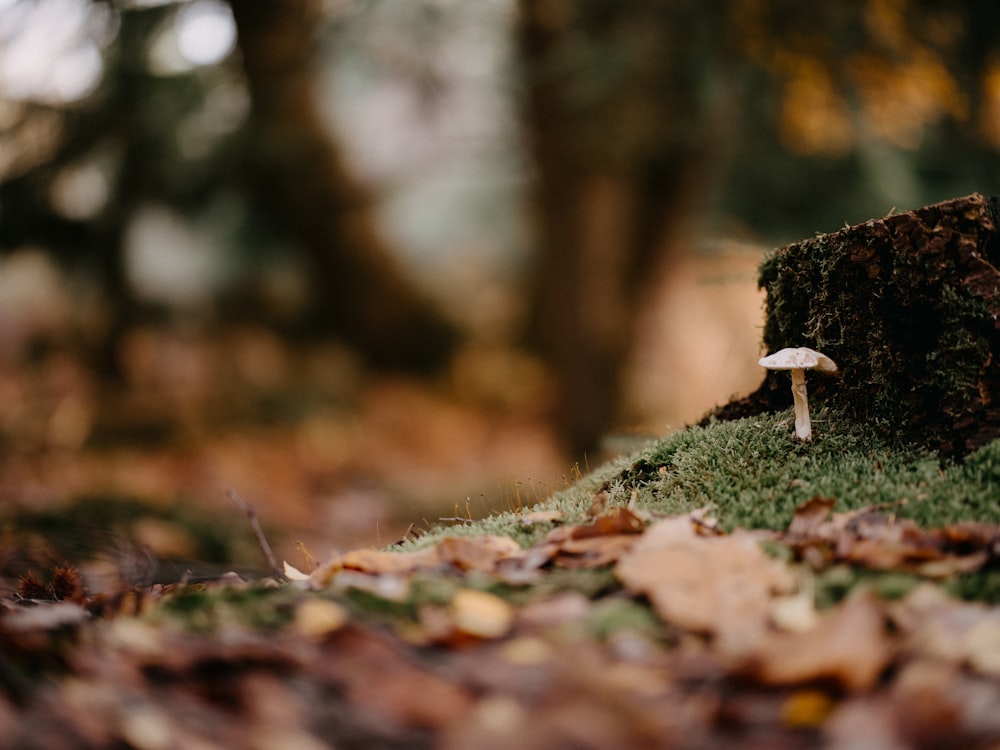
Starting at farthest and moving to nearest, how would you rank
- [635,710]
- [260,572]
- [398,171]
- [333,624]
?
[398,171]
[260,572]
[333,624]
[635,710]

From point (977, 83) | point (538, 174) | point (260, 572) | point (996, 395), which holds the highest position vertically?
point (538, 174)

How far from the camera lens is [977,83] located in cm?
416

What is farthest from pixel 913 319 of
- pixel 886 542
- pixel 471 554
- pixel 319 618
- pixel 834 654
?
pixel 319 618

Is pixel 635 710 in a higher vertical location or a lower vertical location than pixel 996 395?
lower

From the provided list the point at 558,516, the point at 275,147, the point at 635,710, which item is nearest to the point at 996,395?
the point at 558,516

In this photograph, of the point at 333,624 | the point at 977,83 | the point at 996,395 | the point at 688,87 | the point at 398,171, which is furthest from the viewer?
the point at 398,171

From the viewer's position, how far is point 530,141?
630cm

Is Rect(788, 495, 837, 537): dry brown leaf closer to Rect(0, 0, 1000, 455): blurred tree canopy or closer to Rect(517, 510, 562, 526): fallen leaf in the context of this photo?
Rect(517, 510, 562, 526): fallen leaf

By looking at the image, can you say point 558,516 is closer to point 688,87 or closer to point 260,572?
point 260,572

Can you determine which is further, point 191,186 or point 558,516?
point 191,186

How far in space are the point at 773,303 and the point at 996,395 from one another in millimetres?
589

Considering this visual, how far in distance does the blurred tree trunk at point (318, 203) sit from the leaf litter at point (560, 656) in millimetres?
5513

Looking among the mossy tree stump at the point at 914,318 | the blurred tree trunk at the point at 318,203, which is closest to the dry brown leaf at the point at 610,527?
the mossy tree stump at the point at 914,318

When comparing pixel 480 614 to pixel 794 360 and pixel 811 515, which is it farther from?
pixel 794 360
